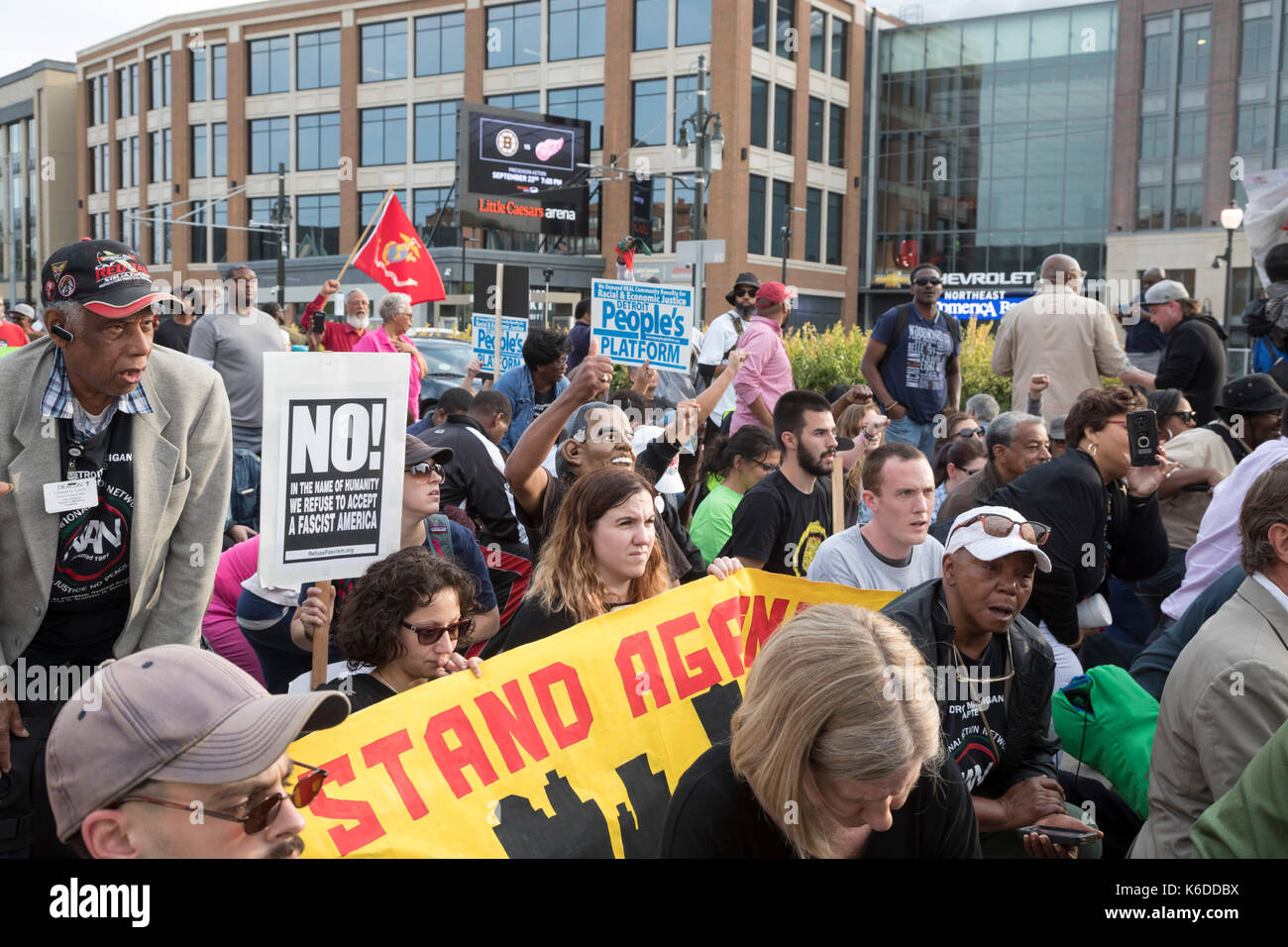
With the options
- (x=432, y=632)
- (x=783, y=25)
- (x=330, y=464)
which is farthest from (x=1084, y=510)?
(x=783, y=25)

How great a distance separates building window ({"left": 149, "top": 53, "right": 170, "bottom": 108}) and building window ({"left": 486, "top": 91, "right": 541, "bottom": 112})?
1915 cm

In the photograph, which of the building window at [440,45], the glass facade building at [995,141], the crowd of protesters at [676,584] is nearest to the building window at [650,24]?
the building window at [440,45]

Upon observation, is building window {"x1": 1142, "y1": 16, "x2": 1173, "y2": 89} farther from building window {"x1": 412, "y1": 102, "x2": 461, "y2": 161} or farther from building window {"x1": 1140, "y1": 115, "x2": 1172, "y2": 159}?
building window {"x1": 412, "y1": 102, "x2": 461, "y2": 161}

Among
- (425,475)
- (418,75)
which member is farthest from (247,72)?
(425,475)

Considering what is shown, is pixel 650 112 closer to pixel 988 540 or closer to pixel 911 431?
pixel 911 431

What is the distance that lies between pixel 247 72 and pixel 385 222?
48363 millimetres

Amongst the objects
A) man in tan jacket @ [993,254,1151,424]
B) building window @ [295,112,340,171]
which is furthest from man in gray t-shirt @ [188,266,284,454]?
building window @ [295,112,340,171]

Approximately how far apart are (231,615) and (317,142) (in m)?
54.5

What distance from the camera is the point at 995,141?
4728 cm

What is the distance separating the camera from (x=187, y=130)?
2275 inches

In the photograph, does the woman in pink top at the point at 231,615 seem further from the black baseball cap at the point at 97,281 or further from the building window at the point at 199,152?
the building window at the point at 199,152

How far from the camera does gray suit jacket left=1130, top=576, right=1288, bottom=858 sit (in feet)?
10.1

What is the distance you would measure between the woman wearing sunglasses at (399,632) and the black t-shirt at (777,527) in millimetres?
2273
